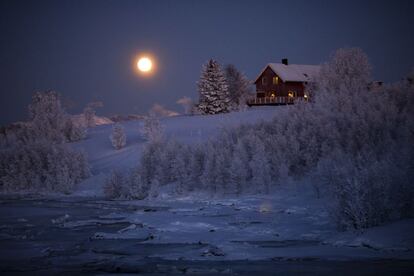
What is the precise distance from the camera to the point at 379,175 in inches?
513

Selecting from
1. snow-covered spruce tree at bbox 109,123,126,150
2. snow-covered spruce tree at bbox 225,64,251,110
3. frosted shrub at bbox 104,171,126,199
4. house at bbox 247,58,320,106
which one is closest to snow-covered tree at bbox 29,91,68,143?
snow-covered spruce tree at bbox 109,123,126,150

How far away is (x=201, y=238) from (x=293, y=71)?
183 feet

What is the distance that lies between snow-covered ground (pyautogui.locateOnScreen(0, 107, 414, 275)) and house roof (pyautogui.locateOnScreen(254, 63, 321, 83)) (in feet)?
141

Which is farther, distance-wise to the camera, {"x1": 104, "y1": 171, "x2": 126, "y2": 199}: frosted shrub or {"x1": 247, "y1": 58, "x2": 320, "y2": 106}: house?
{"x1": 247, "y1": 58, "x2": 320, "y2": 106}: house

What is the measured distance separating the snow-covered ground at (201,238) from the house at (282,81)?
41.8 meters

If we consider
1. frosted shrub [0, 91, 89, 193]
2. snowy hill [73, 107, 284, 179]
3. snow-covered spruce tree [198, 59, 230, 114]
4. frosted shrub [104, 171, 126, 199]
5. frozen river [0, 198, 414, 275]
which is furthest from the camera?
snow-covered spruce tree [198, 59, 230, 114]

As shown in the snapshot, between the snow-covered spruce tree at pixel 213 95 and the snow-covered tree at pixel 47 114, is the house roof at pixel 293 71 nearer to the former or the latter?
the snow-covered spruce tree at pixel 213 95

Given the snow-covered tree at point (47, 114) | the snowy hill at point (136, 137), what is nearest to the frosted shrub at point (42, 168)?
the snowy hill at point (136, 137)

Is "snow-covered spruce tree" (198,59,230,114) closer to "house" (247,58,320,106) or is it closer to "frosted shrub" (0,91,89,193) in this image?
"house" (247,58,320,106)

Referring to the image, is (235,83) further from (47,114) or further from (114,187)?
(114,187)

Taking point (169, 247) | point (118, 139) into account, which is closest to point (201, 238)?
point (169, 247)

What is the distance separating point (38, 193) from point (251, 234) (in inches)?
811

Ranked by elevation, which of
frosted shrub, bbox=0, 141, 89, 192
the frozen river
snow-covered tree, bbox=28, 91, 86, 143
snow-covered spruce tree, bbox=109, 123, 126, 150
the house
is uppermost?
the house

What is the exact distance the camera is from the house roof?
63.3m
